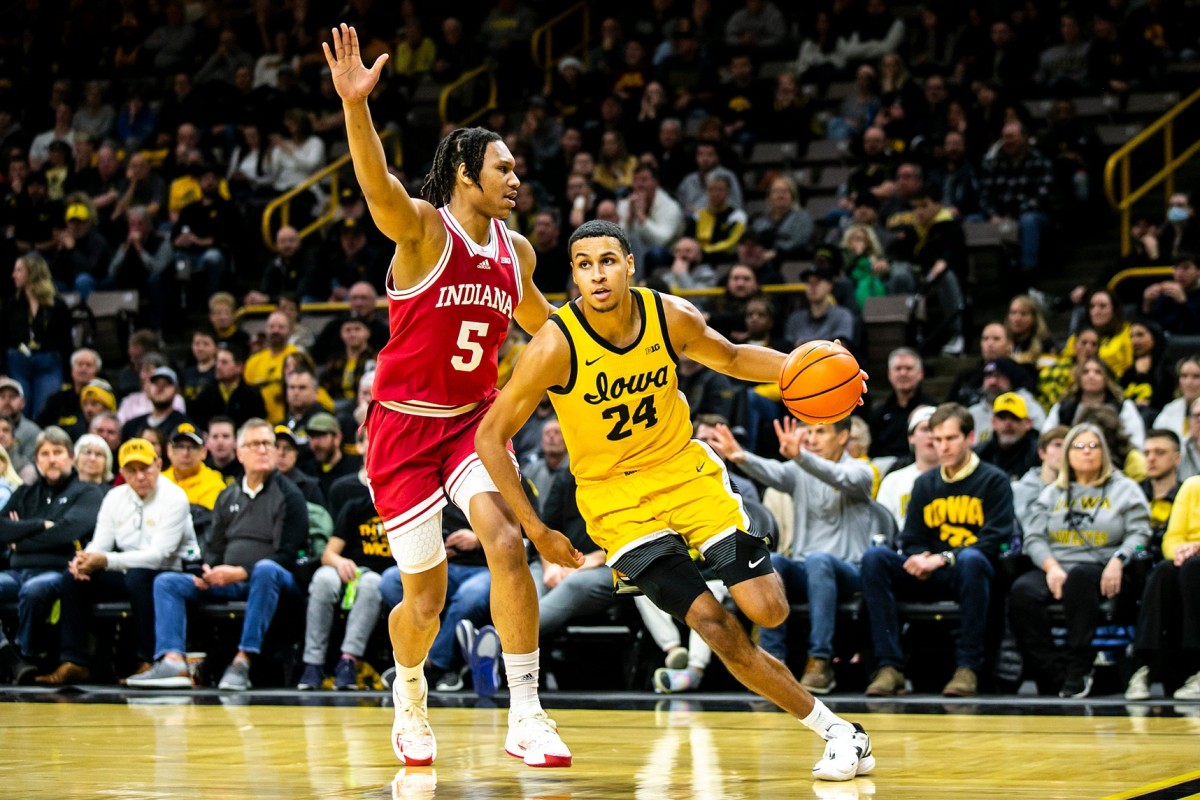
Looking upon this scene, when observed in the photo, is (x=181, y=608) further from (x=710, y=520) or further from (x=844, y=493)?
(x=710, y=520)

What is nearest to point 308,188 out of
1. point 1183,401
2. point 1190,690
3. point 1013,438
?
point 1013,438

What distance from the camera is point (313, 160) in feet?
55.8

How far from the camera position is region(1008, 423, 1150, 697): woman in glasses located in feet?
27.6

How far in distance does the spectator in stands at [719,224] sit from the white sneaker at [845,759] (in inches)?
333

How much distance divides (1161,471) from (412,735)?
4820 millimetres

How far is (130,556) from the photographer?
10023 millimetres

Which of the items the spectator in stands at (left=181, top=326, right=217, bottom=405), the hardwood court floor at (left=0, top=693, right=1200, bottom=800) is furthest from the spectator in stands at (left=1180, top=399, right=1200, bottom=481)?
the spectator in stands at (left=181, top=326, right=217, bottom=405)

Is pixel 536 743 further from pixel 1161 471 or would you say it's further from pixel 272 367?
pixel 272 367

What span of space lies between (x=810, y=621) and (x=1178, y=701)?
6.51 ft

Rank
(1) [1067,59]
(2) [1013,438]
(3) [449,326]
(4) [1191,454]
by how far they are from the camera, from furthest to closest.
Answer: (1) [1067,59]
(2) [1013,438]
(4) [1191,454]
(3) [449,326]

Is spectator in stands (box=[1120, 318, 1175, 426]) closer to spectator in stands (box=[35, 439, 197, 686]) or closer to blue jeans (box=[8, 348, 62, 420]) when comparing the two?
spectator in stands (box=[35, 439, 197, 686])

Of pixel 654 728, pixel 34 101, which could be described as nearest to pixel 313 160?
pixel 34 101

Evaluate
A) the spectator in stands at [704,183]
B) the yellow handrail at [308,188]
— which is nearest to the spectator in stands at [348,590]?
the spectator in stands at [704,183]

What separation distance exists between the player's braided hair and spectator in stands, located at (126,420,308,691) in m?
4.24
